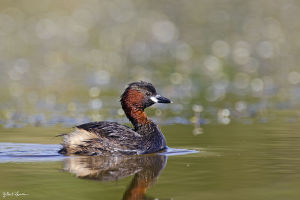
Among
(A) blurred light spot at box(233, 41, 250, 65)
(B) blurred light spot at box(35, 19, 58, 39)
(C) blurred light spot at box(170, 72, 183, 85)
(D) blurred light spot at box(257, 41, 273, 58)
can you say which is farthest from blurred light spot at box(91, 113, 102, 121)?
(B) blurred light spot at box(35, 19, 58, 39)

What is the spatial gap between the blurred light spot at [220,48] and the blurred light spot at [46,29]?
10.0 meters

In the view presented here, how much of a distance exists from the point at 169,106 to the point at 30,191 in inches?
403

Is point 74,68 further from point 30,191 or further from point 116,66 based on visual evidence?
point 30,191

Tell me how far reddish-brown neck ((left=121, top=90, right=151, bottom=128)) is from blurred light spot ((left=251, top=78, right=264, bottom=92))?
9140 mm

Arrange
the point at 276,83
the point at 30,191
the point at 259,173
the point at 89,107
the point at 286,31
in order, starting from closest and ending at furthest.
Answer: the point at 30,191 → the point at 259,173 → the point at 89,107 → the point at 276,83 → the point at 286,31

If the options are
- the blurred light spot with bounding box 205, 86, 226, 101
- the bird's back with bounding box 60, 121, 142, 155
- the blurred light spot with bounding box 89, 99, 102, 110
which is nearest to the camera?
the bird's back with bounding box 60, 121, 142, 155

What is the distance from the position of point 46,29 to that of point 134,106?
2787cm

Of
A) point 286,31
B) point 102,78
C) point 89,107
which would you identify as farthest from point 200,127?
point 286,31

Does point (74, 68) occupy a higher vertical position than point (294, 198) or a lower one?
higher

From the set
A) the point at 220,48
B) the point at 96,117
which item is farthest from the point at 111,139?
the point at 220,48

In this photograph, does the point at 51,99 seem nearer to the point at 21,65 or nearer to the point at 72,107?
the point at 72,107

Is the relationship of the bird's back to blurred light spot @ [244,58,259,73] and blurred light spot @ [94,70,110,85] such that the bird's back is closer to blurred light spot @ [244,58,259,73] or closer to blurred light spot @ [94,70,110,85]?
blurred light spot @ [94,70,110,85]

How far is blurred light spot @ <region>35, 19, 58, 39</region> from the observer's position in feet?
128

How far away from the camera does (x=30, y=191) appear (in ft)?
29.4
